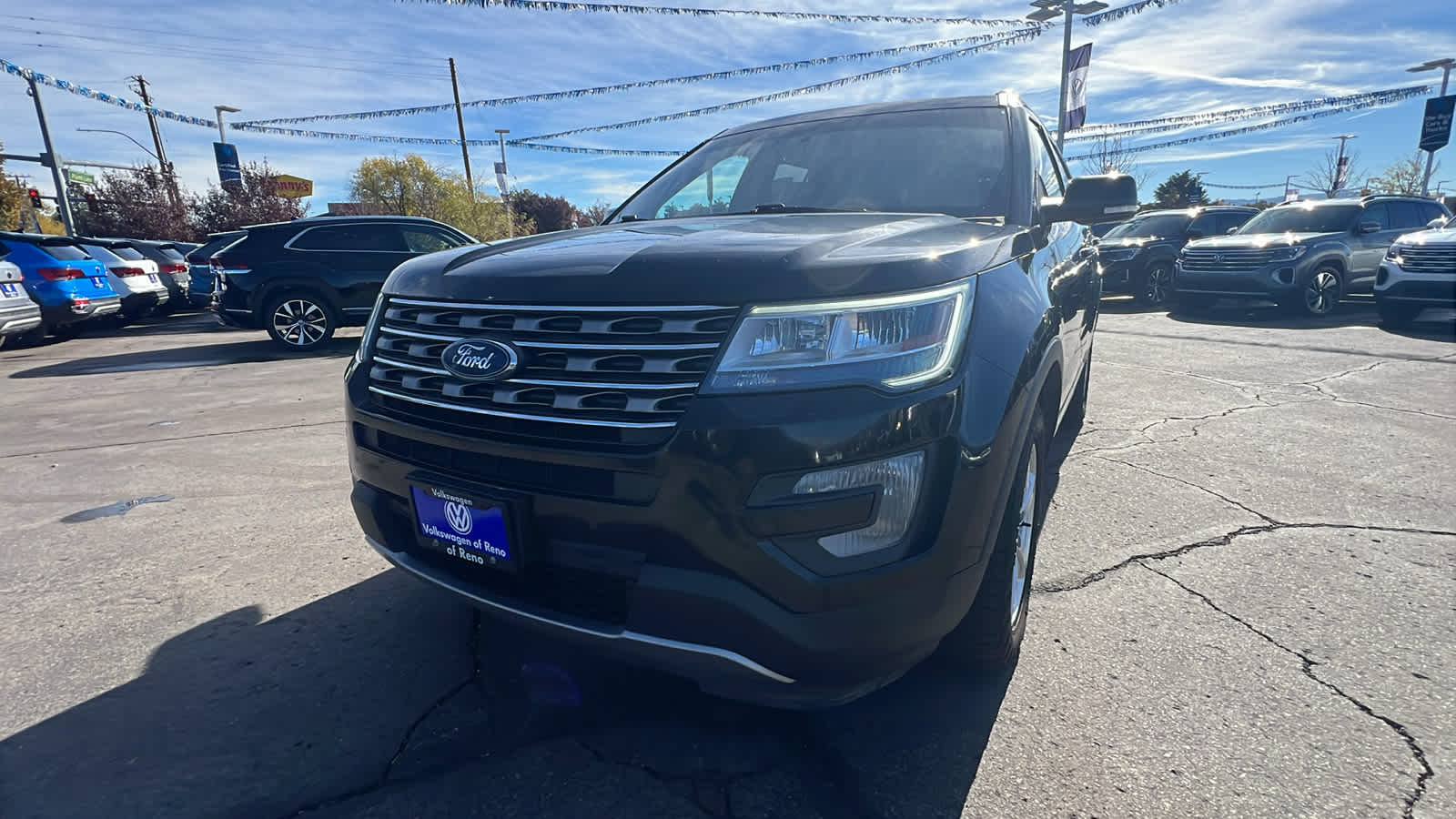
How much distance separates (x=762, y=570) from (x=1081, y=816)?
0.95 metres

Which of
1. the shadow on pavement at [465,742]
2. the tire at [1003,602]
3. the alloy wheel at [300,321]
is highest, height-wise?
the alloy wheel at [300,321]

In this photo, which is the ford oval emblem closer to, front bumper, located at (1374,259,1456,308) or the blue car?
front bumper, located at (1374,259,1456,308)

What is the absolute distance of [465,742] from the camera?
6.26 feet

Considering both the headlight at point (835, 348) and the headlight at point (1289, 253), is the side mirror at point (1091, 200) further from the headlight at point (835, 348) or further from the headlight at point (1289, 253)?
the headlight at point (1289, 253)

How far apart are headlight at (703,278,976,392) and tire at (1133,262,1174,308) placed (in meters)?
14.6

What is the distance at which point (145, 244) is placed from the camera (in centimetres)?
1370

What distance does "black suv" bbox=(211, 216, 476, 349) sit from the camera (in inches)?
364

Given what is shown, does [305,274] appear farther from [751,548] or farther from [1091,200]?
[751,548]

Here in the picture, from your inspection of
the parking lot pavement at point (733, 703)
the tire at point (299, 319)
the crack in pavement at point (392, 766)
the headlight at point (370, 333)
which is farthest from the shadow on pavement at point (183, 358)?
the crack in pavement at point (392, 766)

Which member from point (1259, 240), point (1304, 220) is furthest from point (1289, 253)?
point (1304, 220)

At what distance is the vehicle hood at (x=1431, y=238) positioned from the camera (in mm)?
8807

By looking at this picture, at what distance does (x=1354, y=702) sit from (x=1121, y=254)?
45.6 ft

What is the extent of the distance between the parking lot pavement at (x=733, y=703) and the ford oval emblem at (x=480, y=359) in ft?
3.21

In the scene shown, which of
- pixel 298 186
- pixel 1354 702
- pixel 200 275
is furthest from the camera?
pixel 298 186
